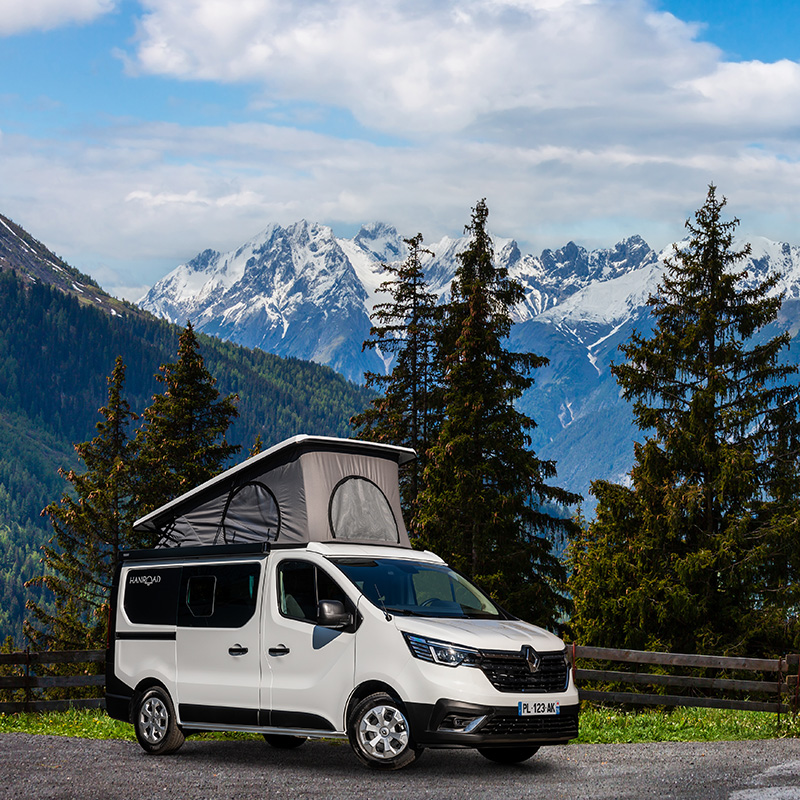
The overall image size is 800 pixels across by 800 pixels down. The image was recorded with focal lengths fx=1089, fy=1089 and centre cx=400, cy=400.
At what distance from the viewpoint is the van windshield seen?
11.4 m

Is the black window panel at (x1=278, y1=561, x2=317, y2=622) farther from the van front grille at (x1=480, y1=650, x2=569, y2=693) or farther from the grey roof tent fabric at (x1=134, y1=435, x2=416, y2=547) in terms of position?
the van front grille at (x1=480, y1=650, x2=569, y2=693)

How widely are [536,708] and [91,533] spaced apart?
28.9m

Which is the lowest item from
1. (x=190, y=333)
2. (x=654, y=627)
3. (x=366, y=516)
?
(x=654, y=627)

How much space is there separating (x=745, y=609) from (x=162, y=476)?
1745 centimetres

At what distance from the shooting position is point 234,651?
12.2m

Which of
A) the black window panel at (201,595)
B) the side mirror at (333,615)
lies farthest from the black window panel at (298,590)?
the black window panel at (201,595)

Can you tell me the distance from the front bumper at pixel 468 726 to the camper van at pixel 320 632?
14mm

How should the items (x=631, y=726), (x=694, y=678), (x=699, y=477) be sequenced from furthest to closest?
(x=699, y=477)
(x=694, y=678)
(x=631, y=726)

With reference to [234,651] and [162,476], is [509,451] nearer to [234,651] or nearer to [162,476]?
[162,476]

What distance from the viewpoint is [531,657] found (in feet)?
35.3

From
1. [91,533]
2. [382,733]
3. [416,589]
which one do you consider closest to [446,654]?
[382,733]

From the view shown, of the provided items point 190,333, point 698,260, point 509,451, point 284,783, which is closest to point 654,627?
point 509,451

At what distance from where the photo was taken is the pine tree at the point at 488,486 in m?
Answer: 30.0

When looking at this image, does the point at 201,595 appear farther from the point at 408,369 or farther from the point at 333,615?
the point at 408,369
